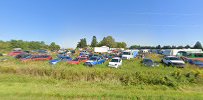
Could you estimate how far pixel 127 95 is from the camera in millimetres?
8055

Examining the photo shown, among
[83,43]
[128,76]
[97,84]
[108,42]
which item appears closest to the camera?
[97,84]

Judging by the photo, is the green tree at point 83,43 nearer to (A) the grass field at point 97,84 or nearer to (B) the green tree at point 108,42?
(B) the green tree at point 108,42

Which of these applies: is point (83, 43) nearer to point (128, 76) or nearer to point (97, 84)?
point (128, 76)

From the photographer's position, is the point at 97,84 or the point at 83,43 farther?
the point at 83,43

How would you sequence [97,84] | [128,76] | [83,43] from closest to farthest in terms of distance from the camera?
1. [97,84]
2. [128,76]
3. [83,43]

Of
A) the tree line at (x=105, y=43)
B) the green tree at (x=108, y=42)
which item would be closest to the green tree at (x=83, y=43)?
the tree line at (x=105, y=43)

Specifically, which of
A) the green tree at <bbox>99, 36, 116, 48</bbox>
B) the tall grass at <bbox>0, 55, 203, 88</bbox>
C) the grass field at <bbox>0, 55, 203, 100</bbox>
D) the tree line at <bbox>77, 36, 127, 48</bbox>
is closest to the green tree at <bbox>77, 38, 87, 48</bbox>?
the tree line at <bbox>77, 36, 127, 48</bbox>

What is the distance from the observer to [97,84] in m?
10.9

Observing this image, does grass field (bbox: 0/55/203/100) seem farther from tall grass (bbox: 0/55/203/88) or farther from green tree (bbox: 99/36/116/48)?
green tree (bbox: 99/36/116/48)

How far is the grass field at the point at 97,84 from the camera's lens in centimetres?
811

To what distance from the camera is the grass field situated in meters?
8.11

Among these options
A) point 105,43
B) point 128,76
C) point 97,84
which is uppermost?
point 105,43

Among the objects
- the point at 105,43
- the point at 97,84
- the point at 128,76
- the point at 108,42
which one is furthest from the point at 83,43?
the point at 97,84

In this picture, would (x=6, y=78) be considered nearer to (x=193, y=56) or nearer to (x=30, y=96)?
(x=30, y=96)
